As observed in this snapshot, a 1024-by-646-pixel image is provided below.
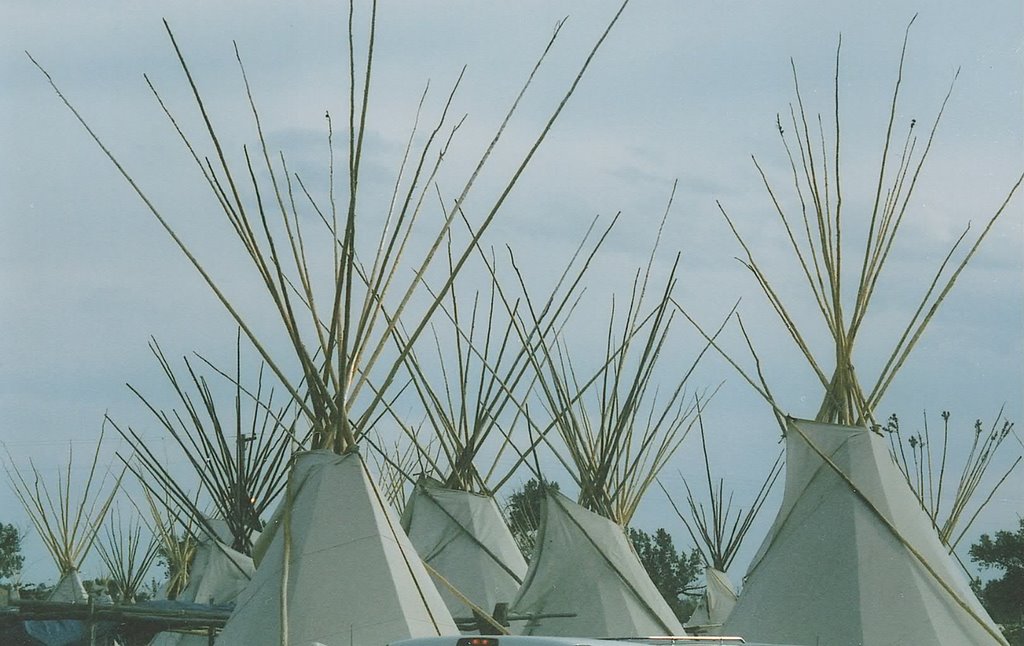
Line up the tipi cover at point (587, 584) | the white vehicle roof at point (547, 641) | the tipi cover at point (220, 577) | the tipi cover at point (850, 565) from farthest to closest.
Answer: the tipi cover at point (220, 577) → the tipi cover at point (587, 584) → the tipi cover at point (850, 565) → the white vehicle roof at point (547, 641)

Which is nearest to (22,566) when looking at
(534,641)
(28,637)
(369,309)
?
(28,637)

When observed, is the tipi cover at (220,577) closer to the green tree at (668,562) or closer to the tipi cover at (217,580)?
the tipi cover at (217,580)

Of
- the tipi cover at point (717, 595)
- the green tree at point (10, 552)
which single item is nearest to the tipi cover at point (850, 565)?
the tipi cover at point (717, 595)

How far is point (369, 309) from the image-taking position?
8.91 metres

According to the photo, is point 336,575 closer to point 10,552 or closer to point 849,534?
point 849,534

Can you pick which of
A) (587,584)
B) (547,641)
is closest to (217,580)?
(587,584)

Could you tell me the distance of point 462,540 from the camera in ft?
51.8

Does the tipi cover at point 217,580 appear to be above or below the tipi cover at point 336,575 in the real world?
above

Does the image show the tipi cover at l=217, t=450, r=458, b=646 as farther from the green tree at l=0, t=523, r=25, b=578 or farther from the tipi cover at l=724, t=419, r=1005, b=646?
the green tree at l=0, t=523, r=25, b=578

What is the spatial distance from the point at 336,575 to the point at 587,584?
5180 millimetres

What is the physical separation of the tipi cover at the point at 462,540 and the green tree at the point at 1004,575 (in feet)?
63.6

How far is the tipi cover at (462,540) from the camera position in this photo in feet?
51.4

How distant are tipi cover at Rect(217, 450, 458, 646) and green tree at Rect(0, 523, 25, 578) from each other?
127ft

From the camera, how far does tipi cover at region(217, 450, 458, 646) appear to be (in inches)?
322
